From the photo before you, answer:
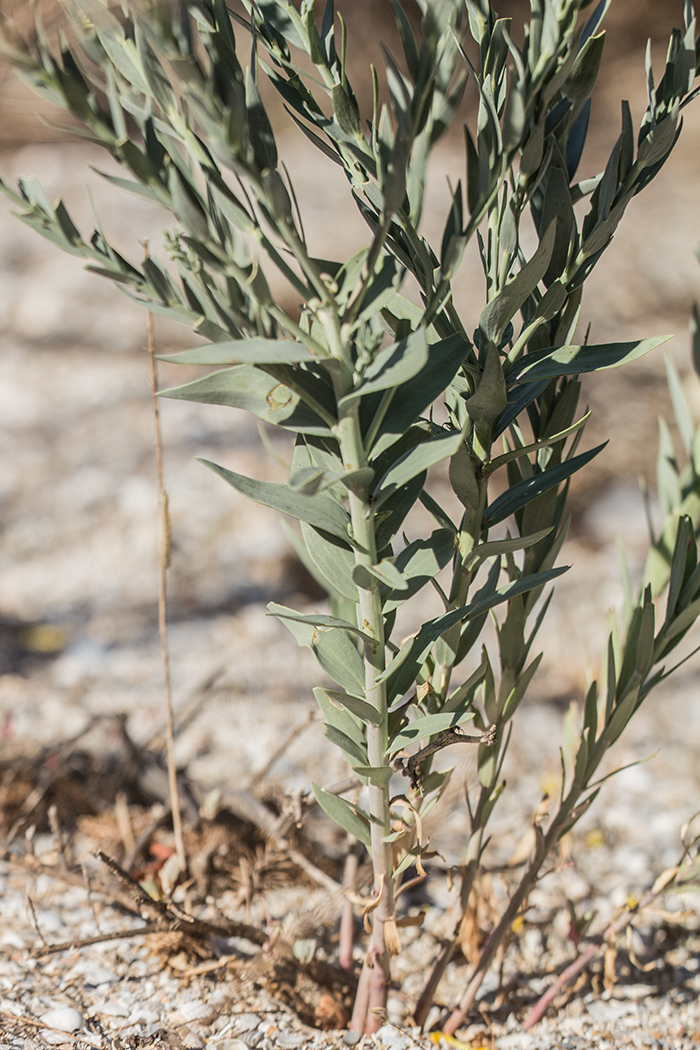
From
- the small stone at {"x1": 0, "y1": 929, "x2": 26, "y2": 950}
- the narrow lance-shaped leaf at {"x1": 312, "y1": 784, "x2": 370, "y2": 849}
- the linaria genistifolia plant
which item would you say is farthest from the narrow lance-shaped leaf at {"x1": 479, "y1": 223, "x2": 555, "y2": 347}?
the small stone at {"x1": 0, "y1": 929, "x2": 26, "y2": 950}

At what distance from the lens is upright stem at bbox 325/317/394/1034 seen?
33cm

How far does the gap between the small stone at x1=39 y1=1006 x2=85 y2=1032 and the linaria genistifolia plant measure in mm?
202

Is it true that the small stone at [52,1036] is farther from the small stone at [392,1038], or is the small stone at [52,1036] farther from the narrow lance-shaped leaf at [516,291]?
the narrow lance-shaped leaf at [516,291]

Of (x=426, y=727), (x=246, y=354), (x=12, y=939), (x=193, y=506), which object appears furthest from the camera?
(x=193, y=506)

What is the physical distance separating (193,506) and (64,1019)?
1.07 meters

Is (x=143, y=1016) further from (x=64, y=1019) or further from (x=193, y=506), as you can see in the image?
(x=193, y=506)

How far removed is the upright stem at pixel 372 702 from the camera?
33 centimetres

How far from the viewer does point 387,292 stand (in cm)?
31

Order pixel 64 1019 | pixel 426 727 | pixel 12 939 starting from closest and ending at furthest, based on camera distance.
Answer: pixel 426 727 < pixel 64 1019 < pixel 12 939

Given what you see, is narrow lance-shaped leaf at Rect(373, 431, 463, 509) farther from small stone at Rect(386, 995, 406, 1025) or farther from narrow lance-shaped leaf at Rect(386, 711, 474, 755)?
small stone at Rect(386, 995, 406, 1025)

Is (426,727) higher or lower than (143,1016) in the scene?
higher

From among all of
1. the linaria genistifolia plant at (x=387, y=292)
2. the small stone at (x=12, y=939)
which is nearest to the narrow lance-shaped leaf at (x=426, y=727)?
the linaria genistifolia plant at (x=387, y=292)

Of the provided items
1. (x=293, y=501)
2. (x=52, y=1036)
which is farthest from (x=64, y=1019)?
(x=293, y=501)

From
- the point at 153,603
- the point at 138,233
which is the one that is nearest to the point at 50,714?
the point at 153,603
